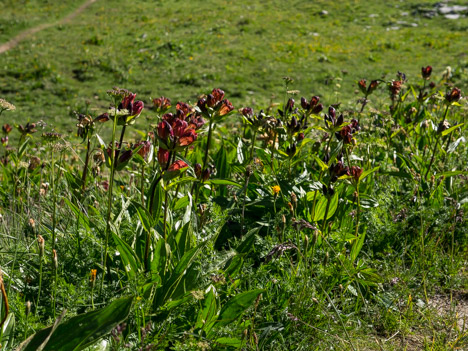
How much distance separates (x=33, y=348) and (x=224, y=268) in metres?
0.98

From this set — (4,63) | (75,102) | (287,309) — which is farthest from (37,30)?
(287,309)

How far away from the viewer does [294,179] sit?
324 cm

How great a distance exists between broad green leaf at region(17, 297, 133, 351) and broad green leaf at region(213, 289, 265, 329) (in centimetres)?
54

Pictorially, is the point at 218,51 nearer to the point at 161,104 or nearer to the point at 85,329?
the point at 161,104

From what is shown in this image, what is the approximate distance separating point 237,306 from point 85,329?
700mm

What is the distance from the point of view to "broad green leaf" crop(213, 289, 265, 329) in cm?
217

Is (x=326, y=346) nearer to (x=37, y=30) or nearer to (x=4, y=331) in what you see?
(x=4, y=331)

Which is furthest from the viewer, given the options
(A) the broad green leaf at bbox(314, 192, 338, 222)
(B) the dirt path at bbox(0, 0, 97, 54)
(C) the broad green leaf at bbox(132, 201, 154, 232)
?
(B) the dirt path at bbox(0, 0, 97, 54)

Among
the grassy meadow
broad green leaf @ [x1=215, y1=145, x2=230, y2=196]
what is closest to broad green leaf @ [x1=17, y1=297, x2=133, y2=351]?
the grassy meadow

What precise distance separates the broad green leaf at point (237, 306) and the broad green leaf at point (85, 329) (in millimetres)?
545

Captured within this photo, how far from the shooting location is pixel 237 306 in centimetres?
220

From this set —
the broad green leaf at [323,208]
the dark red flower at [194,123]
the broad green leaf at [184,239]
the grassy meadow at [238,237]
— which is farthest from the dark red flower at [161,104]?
the broad green leaf at [323,208]

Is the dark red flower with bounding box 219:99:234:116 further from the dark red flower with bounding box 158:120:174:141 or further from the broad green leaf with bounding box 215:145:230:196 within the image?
the broad green leaf with bounding box 215:145:230:196

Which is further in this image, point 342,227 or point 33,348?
point 342,227
